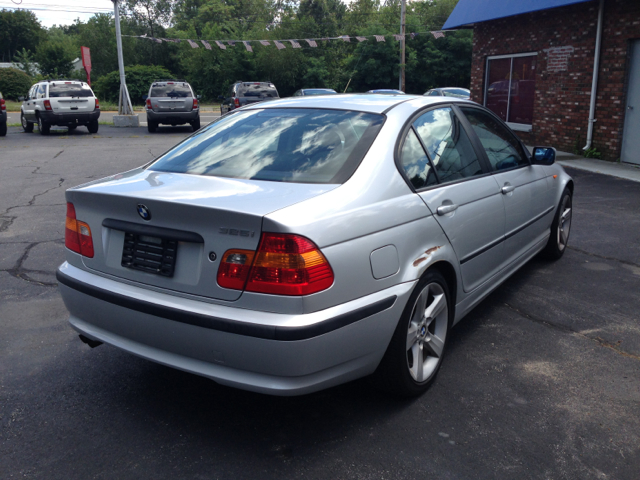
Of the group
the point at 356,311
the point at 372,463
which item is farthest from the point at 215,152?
the point at 372,463

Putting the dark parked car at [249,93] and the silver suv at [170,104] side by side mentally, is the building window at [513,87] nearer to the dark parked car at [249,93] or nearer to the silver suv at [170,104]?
the dark parked car at [249,93]

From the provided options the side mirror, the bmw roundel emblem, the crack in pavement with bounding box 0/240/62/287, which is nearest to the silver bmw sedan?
the bmw roundel emblem

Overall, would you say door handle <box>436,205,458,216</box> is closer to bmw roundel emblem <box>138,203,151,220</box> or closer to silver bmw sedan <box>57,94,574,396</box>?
silver bmw sedan <box>57,94,574,396</box>

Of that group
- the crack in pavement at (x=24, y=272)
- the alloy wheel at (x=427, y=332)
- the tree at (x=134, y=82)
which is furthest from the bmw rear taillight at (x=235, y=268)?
the tree at (x=134, y=82)

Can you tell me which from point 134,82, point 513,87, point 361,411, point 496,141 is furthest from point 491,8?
point 134,82

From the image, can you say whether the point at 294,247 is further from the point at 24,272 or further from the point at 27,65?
the point at 27,65

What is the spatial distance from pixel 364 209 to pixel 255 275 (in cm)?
62

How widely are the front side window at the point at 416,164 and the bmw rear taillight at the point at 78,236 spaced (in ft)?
5.48

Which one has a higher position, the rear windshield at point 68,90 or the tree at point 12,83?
the tree at point 12,83

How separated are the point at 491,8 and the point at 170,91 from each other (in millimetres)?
11579

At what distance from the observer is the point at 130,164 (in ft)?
41.5

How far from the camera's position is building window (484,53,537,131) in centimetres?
1470

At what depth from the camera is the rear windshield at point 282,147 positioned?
2916 mm

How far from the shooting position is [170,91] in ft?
68.6
